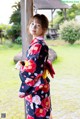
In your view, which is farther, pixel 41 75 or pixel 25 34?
pixel 25 34

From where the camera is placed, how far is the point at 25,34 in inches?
101

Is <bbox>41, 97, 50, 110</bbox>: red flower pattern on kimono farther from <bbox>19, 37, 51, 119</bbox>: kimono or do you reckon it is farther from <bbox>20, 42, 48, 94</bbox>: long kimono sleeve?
<bbox>20, 42, 48, 94</bbox>: long kimono sleeve

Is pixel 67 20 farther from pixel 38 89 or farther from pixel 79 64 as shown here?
pixel 38 89

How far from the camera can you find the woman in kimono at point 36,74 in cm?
219

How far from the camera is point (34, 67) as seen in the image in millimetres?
2182

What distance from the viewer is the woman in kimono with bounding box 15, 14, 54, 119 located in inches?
86.0

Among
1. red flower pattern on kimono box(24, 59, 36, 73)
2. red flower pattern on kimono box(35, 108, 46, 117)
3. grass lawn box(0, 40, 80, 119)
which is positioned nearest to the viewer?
red flower pattern on kimono box(24, 59, 36, 73)

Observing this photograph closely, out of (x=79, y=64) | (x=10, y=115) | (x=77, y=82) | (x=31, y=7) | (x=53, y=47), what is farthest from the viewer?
(x=53, y=47)

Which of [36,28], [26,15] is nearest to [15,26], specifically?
[26,15]

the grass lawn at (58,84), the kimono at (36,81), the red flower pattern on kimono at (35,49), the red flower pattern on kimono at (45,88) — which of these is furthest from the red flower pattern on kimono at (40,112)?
the grass lawn at (58,84)

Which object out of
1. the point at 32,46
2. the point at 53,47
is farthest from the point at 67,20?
the point at 32,46

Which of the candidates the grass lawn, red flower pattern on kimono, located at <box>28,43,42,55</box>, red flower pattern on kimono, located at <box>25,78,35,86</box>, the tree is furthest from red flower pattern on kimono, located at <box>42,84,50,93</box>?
the tree

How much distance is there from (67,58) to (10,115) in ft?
11.3

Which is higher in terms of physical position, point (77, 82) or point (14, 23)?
point (14, 23)
